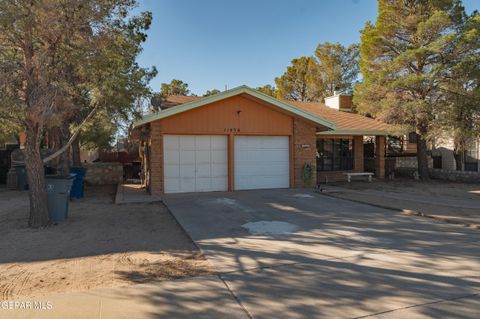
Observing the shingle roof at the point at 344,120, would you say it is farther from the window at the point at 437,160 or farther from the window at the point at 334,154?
the window at the point at 437,160

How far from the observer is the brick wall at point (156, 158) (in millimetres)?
12742

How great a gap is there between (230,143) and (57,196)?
6.88 meters

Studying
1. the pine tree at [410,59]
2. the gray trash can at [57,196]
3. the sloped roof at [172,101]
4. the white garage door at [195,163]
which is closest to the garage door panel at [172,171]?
the white garage door at [195,163]

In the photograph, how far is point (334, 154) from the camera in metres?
18.7

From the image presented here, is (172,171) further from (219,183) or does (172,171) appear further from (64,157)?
(64,157)

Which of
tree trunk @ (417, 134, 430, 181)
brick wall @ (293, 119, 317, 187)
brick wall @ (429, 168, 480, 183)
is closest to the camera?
brick wall @ (293, 119, 317, 187)

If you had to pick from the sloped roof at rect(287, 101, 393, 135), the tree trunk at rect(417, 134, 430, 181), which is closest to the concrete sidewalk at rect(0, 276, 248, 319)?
the sloped roof at rect(287, 101, 393, 135)

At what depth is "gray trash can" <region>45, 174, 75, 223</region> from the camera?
8311 mm

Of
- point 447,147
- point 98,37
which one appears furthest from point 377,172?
point 98,37

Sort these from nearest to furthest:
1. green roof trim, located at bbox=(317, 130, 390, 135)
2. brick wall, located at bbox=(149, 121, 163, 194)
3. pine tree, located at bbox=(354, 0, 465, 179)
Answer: brick wall, located at bbox=(149, 121, 163, 194) → pine tree, located at bbox=(354, 0, 465, 179) → green roof trim, located at bbox=(317, 130, 390, 135)

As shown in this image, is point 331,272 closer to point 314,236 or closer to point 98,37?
point 314,236

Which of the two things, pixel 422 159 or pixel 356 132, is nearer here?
pixel 356 132

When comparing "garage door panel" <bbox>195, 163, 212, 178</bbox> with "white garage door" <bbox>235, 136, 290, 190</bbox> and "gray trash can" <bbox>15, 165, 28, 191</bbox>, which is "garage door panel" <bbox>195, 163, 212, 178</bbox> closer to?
"white garage door" <bbox>235, 136, 290, 190</bbox>

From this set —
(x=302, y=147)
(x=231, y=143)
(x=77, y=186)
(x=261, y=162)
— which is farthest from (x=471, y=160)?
(x=77, y=186)
